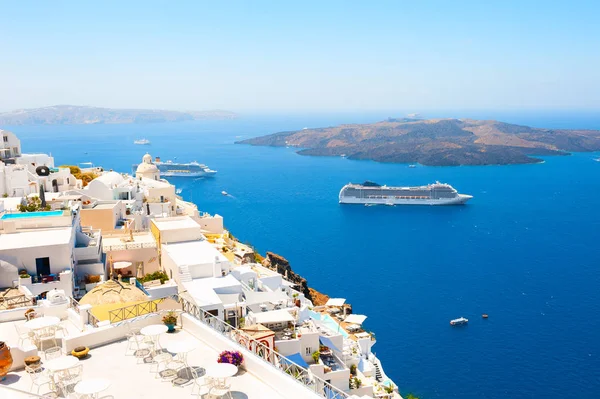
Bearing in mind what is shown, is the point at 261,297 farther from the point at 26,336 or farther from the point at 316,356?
the point at 26,336

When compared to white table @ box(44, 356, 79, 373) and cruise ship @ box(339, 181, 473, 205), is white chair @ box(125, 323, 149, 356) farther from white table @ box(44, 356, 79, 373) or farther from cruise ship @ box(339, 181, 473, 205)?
cruise ship @ box(339, 181, 473, 205)

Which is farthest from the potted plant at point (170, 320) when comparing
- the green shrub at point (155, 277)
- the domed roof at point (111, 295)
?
the green shrub at point (155, 277)

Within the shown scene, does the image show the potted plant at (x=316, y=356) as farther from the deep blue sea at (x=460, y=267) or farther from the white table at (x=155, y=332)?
the deep blue sea at (x=460, y=267)

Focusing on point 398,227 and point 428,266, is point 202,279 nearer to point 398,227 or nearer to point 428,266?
point 428,266

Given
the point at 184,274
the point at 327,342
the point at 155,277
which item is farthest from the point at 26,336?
the point at 327,342

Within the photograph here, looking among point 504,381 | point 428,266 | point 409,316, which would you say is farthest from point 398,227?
point 504,381

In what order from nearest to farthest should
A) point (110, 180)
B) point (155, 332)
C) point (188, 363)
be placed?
point (188, 363)
point (155, 332)
point (110, 180)
